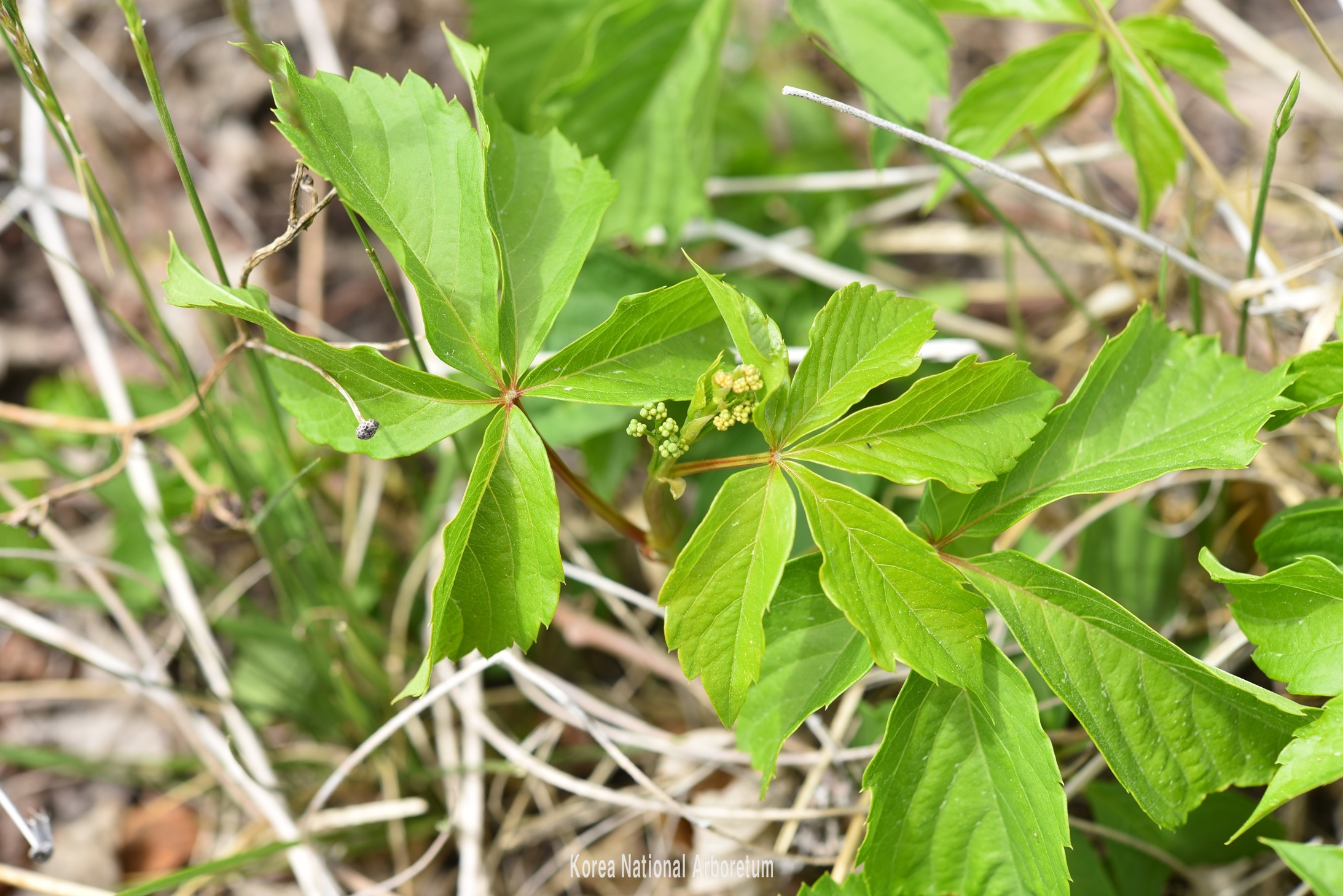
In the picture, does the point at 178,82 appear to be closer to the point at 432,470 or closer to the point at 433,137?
the point at 432,470

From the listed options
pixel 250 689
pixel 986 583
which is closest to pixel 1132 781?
pixel 986 583

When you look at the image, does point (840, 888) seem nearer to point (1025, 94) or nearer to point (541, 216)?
point (541, 216)

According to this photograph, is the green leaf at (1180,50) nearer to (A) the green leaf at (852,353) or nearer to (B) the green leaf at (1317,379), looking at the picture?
(B) the green leaf at (1317,379)

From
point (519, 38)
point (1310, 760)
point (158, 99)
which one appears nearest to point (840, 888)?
point (1310, 760)

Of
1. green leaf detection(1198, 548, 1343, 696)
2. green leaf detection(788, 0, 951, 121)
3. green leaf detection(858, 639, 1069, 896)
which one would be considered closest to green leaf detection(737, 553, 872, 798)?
green leaf detection(858, 639, 1069, 896)

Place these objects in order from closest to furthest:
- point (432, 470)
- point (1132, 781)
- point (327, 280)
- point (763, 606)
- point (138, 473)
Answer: point (763, 606) → point (1132, 781) → point (138, 473) → point (432, 470) → point (327, 280)

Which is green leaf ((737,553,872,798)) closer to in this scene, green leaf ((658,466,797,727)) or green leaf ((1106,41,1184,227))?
green leaf ((658,466,797,727))

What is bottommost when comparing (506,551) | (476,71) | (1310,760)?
(1310,760)
